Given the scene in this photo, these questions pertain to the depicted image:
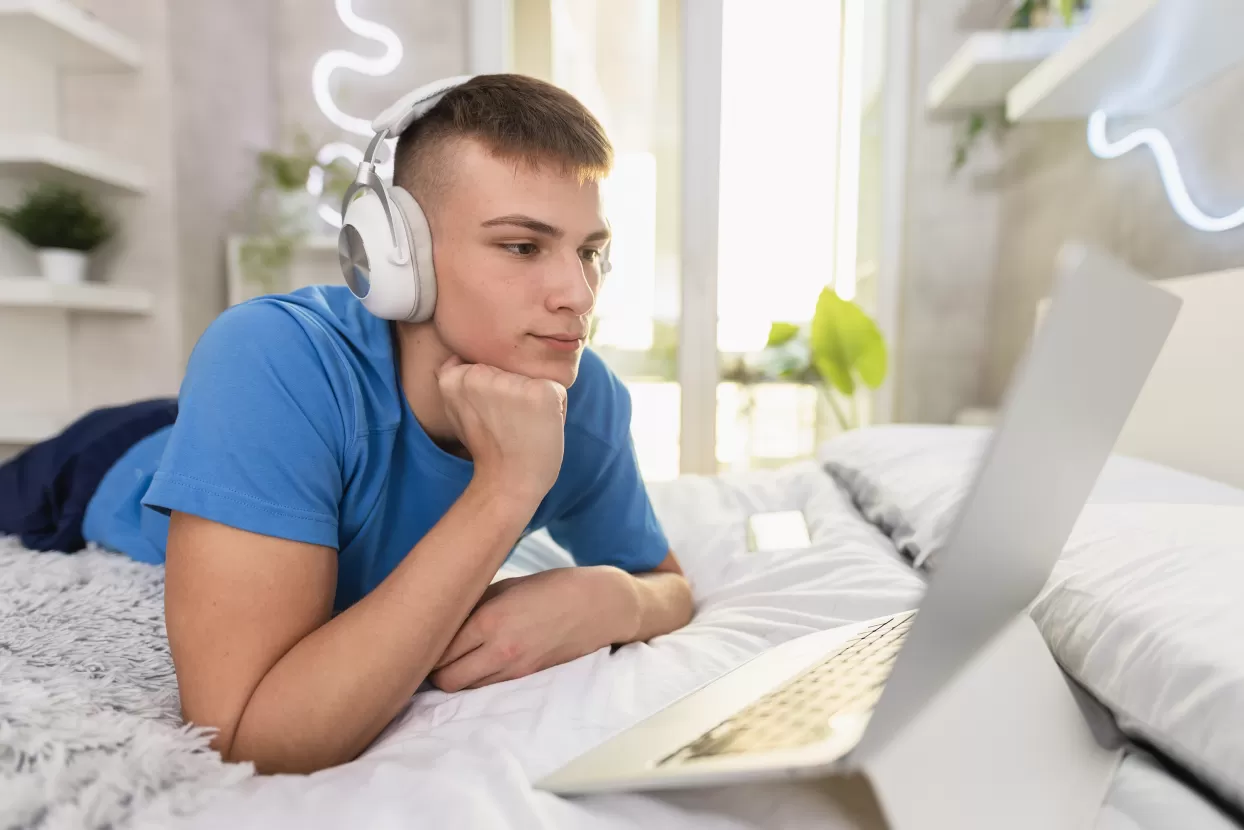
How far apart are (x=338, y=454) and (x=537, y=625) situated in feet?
0.77

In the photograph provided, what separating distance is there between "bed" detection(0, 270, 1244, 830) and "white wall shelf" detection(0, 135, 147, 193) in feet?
4.84

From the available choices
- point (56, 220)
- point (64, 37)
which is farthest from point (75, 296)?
point (64, 37)

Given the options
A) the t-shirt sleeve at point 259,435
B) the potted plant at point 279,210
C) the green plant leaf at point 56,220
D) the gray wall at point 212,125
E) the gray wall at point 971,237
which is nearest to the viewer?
the t-shirt sleeve at point 259,435

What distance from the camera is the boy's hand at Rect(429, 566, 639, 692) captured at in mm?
607

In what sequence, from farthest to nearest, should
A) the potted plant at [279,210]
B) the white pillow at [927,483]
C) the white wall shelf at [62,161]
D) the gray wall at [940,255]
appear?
the gray wall at [940,255] → the potted plant at [279,210] → the white wall shelf at [62,161] → the white pillow at [927,483]

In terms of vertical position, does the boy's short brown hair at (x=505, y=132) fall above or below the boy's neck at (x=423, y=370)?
above

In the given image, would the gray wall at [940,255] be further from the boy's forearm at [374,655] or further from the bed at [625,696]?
the boy's forearm at [374,655]

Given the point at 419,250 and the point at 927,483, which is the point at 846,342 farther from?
the point at 419,250

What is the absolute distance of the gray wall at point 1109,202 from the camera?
1.24 m

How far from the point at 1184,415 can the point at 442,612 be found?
1.21 m

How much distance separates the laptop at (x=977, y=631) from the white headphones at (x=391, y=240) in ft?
1.45

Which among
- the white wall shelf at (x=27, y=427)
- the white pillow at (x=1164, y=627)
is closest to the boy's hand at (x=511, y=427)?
the white pillow at (x=1164, y=627)

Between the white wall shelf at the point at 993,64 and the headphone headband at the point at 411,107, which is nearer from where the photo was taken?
the headphone headband at the point at 411,107

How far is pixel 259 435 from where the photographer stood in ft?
1.80
